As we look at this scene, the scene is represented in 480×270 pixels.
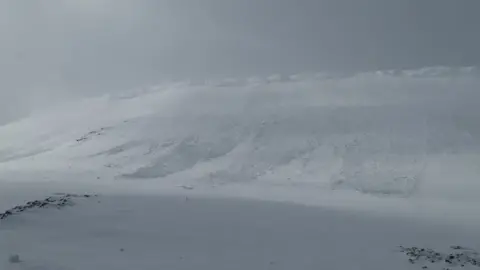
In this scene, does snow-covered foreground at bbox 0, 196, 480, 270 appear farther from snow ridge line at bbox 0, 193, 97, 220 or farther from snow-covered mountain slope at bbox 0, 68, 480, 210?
snow-covered mountain slope at bbox 0, 68, 480, 210

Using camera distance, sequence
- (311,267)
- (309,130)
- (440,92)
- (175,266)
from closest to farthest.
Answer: (175,266), (311,267), (309,130), (440,92)

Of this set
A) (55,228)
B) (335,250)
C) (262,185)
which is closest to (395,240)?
(335,250)

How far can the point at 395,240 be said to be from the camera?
1930 centimetres

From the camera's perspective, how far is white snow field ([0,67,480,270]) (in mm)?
16500

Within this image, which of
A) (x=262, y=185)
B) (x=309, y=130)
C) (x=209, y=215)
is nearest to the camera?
(x=209, y=215)

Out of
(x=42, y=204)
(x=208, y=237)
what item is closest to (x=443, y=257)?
(x=208, y=237)

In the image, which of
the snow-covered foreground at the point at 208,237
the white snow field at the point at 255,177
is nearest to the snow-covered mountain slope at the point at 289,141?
the white snow field at the point at 255,177

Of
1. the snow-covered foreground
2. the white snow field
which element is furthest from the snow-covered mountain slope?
the snow-covered foreground

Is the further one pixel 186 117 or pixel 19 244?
pixel 186 117

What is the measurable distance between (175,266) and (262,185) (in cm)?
2052

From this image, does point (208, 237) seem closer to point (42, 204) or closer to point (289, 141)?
point (42, 204)

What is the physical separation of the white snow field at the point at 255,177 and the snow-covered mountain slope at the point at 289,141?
0.18m

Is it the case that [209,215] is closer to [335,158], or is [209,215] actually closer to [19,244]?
[19,244]

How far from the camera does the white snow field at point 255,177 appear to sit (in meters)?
16.5
